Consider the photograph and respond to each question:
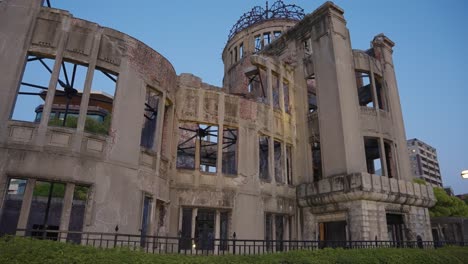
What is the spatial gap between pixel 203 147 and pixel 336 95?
1178 cm

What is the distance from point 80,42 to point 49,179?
5.27 m

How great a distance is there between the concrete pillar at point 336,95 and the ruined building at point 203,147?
3.0 inches

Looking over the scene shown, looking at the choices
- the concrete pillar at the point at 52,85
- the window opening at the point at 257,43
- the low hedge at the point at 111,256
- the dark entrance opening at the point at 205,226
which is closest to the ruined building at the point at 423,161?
the window opening at the point at 257,43

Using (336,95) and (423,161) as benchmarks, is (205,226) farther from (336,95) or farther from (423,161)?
(423,161)

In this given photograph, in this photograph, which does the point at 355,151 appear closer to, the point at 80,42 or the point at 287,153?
the point at 287,153

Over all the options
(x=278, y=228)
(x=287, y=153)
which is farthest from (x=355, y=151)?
(x=278, y=228)

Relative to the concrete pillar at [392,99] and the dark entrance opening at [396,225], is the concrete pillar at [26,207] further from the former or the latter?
the concrete pillar at [392,99]

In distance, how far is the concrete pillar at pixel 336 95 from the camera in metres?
17.8

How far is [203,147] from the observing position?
26.2m

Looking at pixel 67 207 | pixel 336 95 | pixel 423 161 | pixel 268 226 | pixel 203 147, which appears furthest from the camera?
pixel 423 161

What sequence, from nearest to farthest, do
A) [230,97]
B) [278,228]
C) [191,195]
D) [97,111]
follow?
[191,195]
[230,97]
[278,228]
[97,111]

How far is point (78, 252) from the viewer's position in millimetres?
6055

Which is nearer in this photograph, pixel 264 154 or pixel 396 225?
Result: pixel 396 225

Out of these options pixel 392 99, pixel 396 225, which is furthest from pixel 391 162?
pixel 392 99
